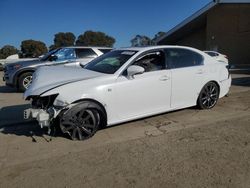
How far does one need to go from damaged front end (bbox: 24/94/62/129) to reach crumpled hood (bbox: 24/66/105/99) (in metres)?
0.16

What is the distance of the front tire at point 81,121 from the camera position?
15.2ft

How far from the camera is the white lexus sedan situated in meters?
4.66

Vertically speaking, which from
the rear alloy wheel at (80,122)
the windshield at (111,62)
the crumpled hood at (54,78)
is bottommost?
the rear alloy wheel at (80,122)

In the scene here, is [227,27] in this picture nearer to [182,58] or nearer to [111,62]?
[182,58]

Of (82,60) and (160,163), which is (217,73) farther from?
(82,60)

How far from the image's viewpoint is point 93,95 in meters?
4.79

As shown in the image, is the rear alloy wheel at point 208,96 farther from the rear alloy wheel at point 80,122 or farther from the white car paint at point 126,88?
the rear alloy wheel at point 80,122

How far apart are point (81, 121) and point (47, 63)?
6.12m

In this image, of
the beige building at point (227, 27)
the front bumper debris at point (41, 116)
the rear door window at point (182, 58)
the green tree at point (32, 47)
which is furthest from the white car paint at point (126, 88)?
the green tree at point (32, 47)

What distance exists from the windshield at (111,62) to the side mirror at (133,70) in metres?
0.27

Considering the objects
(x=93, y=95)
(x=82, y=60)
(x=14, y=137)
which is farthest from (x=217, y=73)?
(x=82, y=60)

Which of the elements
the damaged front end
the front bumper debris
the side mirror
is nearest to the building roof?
the side mirror

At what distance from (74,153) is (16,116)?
2.84 metres

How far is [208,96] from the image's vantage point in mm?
6555
